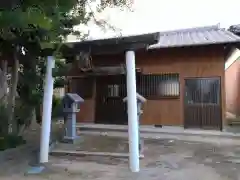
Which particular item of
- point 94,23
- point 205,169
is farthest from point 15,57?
point 205,169

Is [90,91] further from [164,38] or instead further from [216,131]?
[216,131]

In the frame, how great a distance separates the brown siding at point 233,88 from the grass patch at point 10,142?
1273 centimetres

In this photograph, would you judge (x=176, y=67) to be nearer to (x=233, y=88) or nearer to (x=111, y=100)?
(x=111, y=100)

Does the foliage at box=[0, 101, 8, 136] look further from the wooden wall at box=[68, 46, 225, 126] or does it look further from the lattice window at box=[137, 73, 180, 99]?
the lattice window at box=[137, 73, 180, 99]

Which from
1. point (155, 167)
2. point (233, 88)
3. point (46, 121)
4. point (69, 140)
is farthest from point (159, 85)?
point (233, 88)

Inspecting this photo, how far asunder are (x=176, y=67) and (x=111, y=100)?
3.17 meters

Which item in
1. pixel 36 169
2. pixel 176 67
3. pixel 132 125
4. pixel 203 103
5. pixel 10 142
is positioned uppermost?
pixel 176 67

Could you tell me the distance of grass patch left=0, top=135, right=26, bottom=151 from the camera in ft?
29.1

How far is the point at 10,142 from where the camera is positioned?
916cm

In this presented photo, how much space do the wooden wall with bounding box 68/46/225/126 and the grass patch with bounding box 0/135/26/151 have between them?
414cm

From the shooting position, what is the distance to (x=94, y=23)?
930cm

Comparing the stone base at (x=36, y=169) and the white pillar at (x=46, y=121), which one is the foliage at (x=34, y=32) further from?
the stone base at (x=36, y=169)

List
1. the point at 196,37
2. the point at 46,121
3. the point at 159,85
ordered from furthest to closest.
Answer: the point at 196,37 → the point at 159,85 → the point at 46,121

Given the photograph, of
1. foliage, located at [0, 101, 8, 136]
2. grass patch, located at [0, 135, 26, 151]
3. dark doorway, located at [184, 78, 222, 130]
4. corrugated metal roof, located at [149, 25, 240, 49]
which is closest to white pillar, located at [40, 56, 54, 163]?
grass patch, located at [0, 135, 26, 151]
